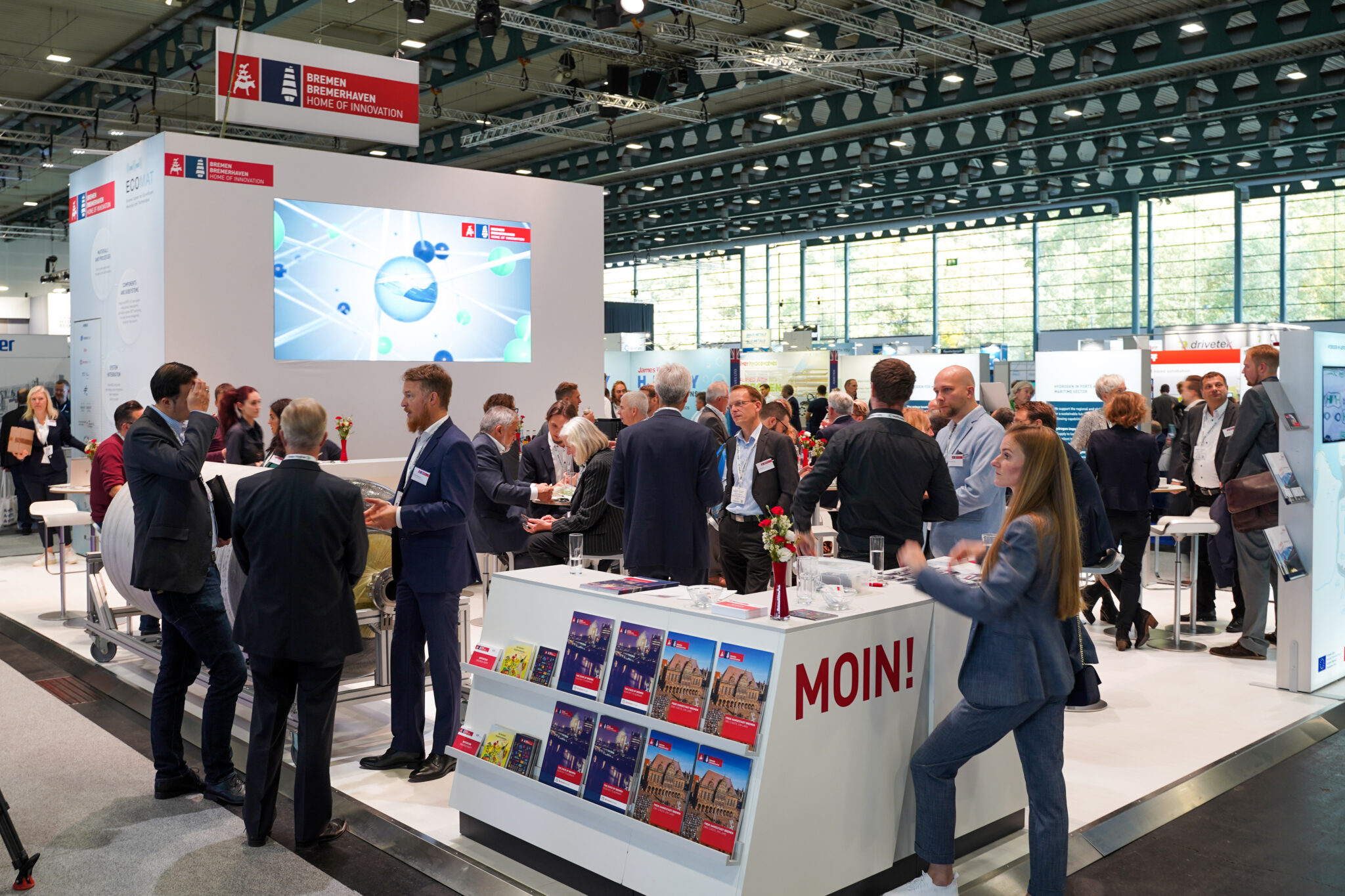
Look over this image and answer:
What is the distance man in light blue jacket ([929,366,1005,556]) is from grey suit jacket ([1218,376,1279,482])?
1947mm

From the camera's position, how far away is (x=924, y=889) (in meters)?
2.97

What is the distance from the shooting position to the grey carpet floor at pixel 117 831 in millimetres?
3193

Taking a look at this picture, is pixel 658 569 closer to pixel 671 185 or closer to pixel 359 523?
pixel 359 523

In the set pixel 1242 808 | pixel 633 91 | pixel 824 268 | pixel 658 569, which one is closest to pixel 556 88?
pixel 633 91

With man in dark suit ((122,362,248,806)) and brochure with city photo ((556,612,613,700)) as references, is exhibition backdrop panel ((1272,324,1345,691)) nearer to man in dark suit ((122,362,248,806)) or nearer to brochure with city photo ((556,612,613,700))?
brochure with city photo ((556,612,613,700))

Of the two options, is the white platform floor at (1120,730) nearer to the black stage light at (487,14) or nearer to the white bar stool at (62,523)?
the white bar stool at (62,523)

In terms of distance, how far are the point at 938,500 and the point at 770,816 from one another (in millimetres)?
1723

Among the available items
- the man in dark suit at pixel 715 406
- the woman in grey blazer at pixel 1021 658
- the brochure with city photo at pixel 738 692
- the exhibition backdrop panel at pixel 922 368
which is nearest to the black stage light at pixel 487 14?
the man in dark suit at pixel 715 406

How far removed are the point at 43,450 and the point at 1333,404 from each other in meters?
10.6

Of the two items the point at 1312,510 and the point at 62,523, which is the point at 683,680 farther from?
the point at 62,523

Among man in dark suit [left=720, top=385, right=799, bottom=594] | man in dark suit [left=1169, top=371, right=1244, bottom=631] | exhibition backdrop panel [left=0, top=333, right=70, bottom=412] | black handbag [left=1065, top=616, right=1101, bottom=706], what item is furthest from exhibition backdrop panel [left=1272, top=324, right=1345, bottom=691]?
exhibition backdrop panel [left=0, top=333, right=70, bottom=412]

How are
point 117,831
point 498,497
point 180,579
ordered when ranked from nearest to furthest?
point 117,831 → point 180,579 → point 498,497

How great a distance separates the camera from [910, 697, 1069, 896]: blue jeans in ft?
9.31

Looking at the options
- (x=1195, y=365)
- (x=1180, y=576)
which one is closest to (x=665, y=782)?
(x=1180, y=576)
